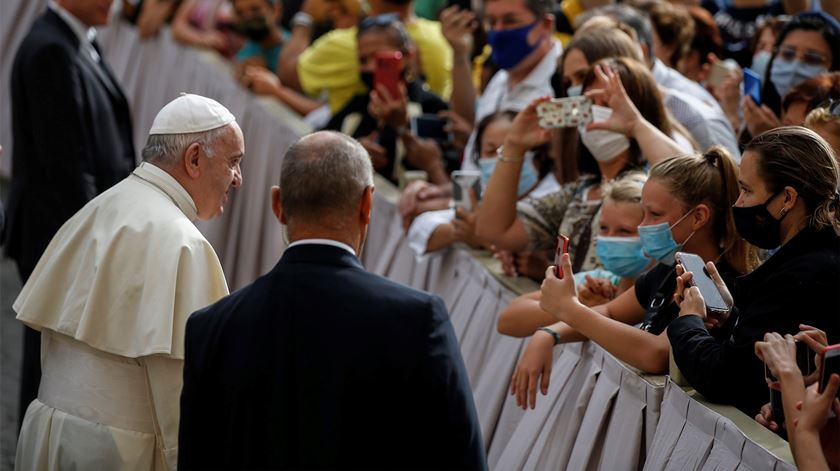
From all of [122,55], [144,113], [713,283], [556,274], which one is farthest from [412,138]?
[122,55]

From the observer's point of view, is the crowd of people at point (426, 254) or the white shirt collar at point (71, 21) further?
the white shirt collar at point (71, 21)

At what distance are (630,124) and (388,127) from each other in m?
2.74

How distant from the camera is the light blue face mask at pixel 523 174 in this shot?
5.52m

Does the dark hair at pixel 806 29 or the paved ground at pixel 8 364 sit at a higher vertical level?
the dark hair at pixel 806 29

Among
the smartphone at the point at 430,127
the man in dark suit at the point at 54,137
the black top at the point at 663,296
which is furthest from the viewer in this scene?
the smartphone at the point at 430,127

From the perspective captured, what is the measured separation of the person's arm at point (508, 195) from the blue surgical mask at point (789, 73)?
38.2 inches

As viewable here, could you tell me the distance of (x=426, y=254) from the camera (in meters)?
5.96

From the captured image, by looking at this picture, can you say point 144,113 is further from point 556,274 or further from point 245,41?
point 556,274

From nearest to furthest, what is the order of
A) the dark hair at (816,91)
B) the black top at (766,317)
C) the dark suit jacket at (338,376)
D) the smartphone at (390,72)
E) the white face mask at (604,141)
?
the dark suit jacket at (338,376) → the black top at (766,317) → the dark hair at (816,91) → the white face mask at (604,141) → the smartphone at (390,72)

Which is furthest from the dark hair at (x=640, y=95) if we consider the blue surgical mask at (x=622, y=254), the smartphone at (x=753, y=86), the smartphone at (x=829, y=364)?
the smartphone at (x=829, y=364)

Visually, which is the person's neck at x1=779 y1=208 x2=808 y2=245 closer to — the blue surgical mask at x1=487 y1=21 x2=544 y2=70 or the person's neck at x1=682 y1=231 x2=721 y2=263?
the person's neck at x1=682 y1=231 x2=721 y2=263

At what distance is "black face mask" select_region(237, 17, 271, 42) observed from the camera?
9.47 metres

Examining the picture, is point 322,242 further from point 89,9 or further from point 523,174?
point 89,9

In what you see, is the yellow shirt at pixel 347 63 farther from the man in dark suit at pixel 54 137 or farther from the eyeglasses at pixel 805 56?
the eyeglasses at pixel 805 56
